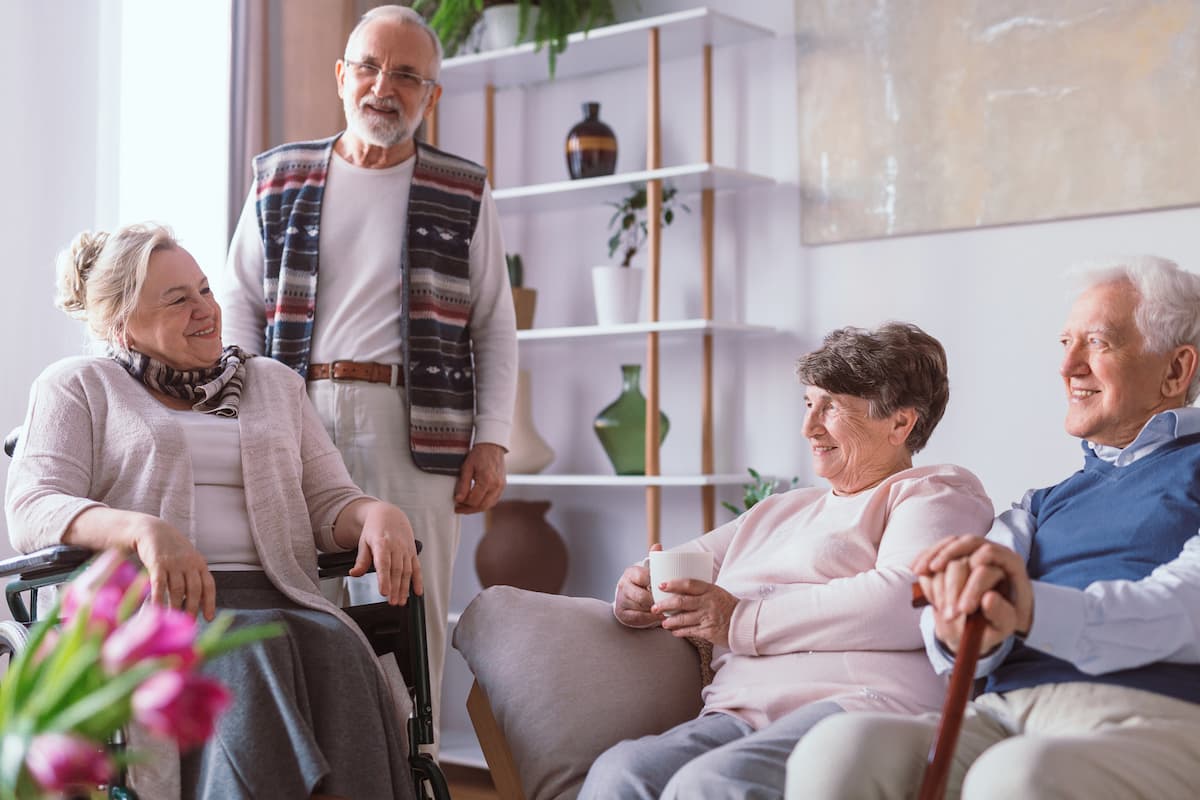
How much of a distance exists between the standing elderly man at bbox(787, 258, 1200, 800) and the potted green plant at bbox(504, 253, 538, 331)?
2.03 metres

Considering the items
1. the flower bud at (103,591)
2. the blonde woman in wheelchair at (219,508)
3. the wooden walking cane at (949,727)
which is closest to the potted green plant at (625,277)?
the blonde woman in wheelchair at (219,508)

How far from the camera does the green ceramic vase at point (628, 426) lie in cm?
363

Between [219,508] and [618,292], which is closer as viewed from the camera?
[219,508]

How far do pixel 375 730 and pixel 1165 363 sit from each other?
120 cm

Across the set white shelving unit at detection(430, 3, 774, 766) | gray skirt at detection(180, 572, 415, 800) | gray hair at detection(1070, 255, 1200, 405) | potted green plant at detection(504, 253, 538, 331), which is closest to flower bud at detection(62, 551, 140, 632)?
gray skirt at detection(180, 572, 415, 800)

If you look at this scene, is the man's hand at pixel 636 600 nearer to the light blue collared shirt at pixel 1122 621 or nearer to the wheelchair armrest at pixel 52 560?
the light blue collared shirt at pixel 1122 621

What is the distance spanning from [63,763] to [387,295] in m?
1.80

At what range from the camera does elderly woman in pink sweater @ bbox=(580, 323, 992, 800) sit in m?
1.76

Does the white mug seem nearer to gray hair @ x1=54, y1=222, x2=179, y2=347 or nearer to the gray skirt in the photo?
the gray skirt

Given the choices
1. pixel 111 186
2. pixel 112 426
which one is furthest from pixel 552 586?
pixel 112 426

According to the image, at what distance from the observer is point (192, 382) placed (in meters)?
2.21

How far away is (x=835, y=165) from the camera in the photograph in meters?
3.46

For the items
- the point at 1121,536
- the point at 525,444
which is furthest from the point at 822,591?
the point at 525,444

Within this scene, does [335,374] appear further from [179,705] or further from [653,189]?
[179,705]
